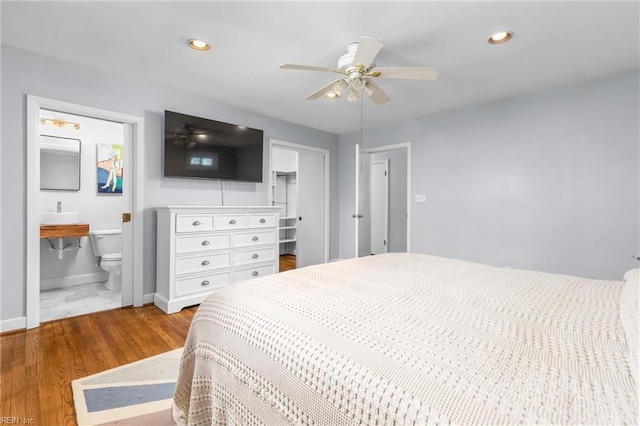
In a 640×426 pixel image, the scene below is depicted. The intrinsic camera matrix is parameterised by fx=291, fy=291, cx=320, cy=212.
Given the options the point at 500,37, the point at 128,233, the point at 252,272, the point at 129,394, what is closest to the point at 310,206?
the point at 252,272

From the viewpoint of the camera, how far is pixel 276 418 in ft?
2.63

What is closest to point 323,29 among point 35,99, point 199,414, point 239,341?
point 239,341

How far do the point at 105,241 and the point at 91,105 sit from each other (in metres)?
1.94

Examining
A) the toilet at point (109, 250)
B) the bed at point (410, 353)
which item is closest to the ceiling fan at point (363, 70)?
the bed at point (410, 353)

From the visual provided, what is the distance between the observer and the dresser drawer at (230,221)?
3213 mm

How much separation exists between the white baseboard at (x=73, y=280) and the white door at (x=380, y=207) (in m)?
4.58

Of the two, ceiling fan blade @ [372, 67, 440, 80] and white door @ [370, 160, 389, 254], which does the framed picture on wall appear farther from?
white door @ [370, 160, 389, 254]

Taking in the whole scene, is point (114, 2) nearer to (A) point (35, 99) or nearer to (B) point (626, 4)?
(A) point (35, 99)

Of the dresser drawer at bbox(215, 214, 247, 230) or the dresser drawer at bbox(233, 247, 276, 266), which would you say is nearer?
the dresser drawer at bbox(215, 214, 247, 230)

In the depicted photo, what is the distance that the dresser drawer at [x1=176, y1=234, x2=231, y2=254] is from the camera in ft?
9.66

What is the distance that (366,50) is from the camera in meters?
1.86

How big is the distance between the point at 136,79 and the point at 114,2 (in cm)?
129

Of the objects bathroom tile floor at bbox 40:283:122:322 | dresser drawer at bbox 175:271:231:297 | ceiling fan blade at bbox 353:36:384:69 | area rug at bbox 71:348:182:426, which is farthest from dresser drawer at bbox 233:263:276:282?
ceiling fan blade at bbox 353:36:384:69

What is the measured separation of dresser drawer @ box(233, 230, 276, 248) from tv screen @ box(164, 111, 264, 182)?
0.76m
